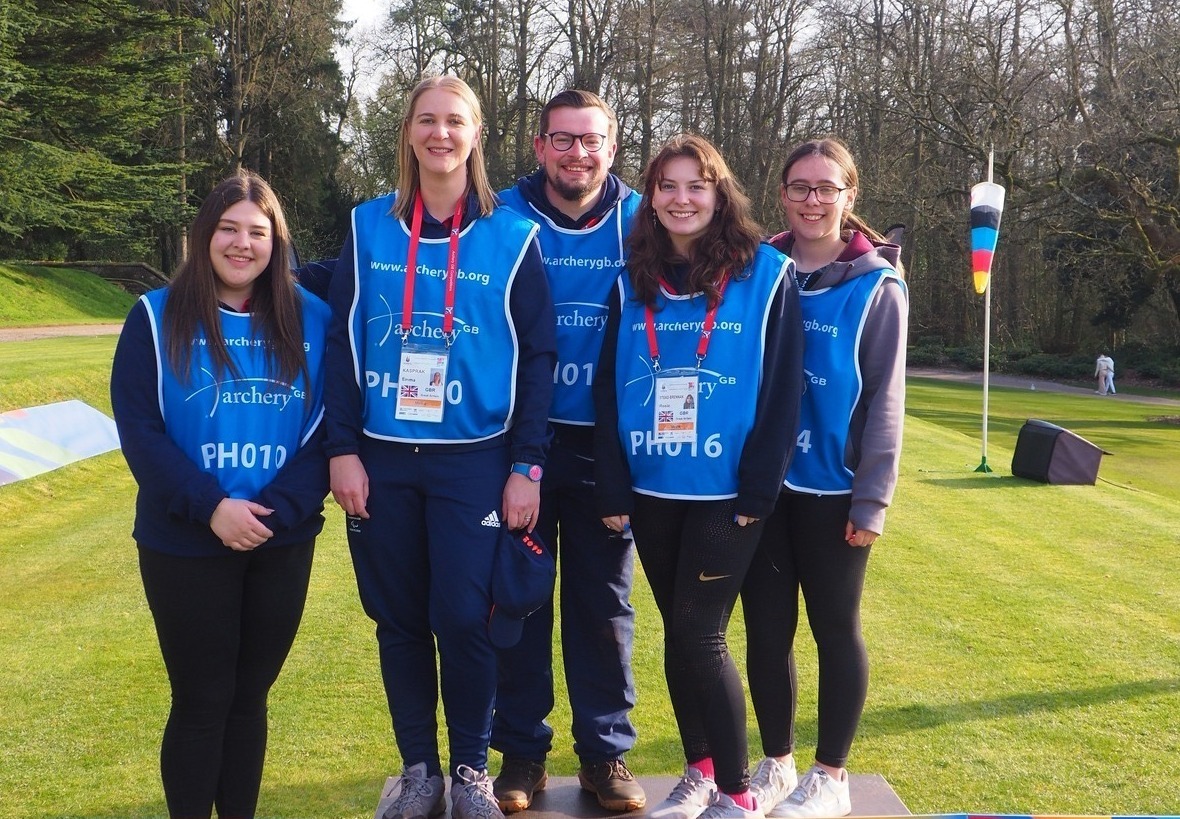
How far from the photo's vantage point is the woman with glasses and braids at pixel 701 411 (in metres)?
2.76

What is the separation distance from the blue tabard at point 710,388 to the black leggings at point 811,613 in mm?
318

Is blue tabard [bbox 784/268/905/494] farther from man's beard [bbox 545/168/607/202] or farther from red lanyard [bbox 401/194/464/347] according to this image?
red lanyard [bbox 401/194/464/347]

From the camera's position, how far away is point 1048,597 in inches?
229

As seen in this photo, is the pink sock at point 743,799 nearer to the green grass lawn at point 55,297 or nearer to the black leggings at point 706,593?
the black leggings at point 706,593

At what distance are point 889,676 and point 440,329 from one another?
2.79 meters

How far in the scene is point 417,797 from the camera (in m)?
2.84

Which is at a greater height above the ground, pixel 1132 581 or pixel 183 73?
pixel 183 73

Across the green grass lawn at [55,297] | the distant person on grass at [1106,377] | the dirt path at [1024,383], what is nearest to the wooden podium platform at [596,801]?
the green grass lawn at [55,297]

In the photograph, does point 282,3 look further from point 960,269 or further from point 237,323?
point 237,323

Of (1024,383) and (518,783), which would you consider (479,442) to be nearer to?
(518,783)


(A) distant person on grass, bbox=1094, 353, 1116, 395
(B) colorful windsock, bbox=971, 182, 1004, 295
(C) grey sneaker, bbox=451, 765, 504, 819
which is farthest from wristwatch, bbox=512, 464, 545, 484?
(A) distant person on grass, bbox=1094, 353, 1116, 395

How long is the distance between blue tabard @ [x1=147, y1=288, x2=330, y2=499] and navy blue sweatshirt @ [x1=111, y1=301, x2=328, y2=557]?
0.10 feet

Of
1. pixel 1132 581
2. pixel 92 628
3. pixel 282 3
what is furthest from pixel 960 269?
pixel 92 628

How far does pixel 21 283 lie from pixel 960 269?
28674 mm
